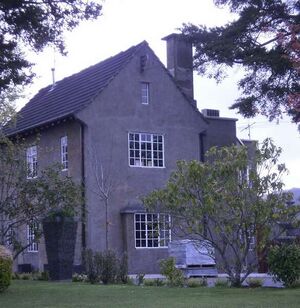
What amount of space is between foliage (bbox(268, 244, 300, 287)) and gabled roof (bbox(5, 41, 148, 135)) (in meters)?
13.8

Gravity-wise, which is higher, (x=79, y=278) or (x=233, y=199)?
(x=233, y=199)

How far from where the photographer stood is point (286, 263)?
1791cm

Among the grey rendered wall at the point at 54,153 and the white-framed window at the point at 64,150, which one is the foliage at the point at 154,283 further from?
the white-framed window at the point at 64,150

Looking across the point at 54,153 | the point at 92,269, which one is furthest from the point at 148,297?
the point at 54,153

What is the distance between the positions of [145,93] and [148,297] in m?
17.1

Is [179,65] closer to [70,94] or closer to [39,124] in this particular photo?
[70,94]

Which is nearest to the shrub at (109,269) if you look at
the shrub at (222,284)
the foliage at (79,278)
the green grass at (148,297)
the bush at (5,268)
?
the foliage at (79,278)

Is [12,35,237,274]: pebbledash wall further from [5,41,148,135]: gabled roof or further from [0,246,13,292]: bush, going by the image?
[0,246,13,292]: bush

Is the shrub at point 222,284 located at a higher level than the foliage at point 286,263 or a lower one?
lower

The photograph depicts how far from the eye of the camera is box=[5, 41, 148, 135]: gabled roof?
1214 inches

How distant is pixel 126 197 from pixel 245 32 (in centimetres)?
1267

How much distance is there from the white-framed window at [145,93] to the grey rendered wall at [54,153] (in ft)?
11.8

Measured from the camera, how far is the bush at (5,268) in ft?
58.3

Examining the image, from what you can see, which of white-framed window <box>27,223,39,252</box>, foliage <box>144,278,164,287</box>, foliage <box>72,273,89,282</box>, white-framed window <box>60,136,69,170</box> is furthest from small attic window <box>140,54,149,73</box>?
foliage <box>144,278,164,287</box>
